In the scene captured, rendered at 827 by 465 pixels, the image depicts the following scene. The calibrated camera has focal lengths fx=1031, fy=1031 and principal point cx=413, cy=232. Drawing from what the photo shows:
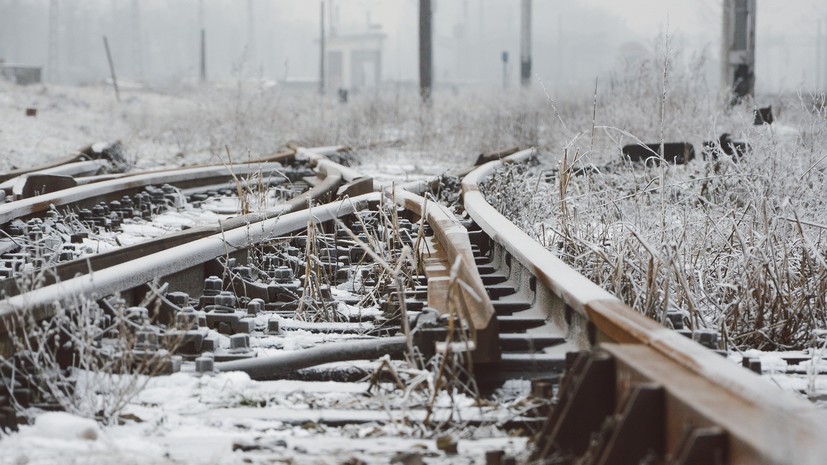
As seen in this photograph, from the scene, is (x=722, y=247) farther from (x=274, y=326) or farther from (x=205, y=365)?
(x=205, y=365)

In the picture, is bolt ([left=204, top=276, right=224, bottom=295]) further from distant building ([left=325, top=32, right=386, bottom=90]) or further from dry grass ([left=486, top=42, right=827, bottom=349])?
distant building ([left=325, top=32, right=386, bottom=90])

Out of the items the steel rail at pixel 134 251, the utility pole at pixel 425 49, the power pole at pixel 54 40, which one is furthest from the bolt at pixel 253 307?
the power pole at pixel 54 40

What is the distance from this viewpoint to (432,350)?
3.32 metres

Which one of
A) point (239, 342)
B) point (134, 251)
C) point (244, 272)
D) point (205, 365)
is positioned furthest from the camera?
point (244, 272)

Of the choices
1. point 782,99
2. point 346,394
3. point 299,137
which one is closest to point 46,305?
point 346,394

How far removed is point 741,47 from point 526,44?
1883cm

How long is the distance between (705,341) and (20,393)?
6.67ft

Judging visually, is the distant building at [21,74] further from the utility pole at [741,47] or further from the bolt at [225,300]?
the bolt at [225,300]

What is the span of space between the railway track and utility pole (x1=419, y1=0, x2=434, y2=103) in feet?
60.3

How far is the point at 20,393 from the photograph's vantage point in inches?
113

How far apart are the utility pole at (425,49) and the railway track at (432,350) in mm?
18376

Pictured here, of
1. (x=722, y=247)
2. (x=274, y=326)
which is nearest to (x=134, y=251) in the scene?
(x=274, y=326)

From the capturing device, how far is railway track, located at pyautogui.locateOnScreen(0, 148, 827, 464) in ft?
7.12

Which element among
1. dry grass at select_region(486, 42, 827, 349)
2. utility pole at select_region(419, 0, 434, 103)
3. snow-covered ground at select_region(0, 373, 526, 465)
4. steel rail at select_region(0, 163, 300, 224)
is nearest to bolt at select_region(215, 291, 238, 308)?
snow-covered ground at select_region(0, 373, 526, 465)
